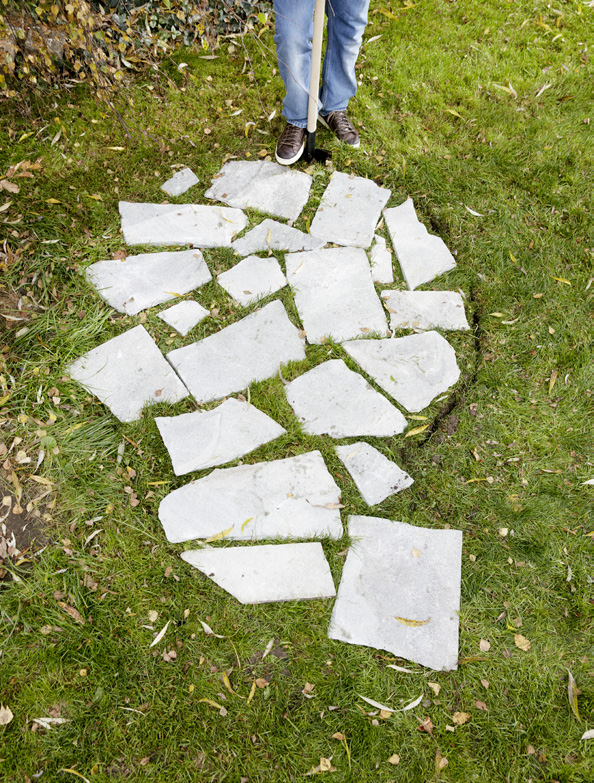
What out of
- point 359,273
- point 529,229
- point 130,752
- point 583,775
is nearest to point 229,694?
point 130,752

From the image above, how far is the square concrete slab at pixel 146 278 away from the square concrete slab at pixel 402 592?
1.56 m

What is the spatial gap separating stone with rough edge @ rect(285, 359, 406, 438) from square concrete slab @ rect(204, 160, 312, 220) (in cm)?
113

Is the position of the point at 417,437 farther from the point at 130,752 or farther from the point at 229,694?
the point at 130,752

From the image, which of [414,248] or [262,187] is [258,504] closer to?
[414,248]

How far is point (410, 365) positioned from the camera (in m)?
2.55

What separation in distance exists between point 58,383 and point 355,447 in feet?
4.92

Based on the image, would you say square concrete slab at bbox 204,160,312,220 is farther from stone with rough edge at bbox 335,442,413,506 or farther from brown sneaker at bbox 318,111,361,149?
stone with rough edge at bbox 335,442,413,506

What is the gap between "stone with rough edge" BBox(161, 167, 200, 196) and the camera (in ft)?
10.1

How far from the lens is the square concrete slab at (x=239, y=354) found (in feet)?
8.13

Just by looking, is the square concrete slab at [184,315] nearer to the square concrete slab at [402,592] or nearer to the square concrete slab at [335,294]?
the square concrete slab at [335,294]

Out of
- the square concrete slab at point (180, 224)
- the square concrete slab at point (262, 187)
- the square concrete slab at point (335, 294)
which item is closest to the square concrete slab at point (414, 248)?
the square concrete slab at point (335, 294)

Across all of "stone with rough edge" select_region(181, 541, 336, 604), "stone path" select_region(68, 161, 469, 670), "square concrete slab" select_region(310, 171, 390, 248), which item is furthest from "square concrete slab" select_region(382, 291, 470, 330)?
"stone with rough edge" select_region(181, 541, 336, 604)

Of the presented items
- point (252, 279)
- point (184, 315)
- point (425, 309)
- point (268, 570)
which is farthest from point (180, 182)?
point (268, 570)

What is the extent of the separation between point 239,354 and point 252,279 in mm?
497
